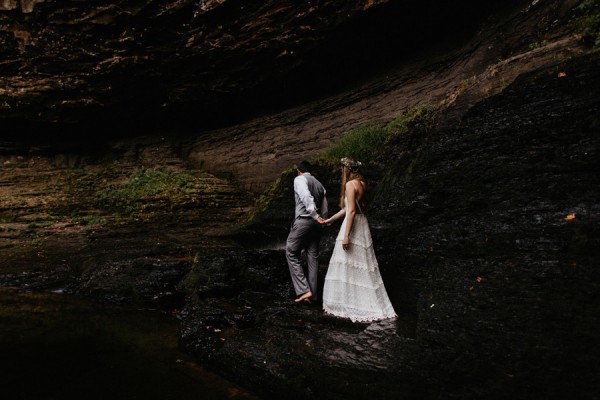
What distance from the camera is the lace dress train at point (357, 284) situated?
4625 mm

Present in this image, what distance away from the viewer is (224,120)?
1784cm

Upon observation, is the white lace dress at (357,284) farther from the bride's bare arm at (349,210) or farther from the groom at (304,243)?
the groom at (304,243)

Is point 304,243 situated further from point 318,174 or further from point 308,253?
point 318,174

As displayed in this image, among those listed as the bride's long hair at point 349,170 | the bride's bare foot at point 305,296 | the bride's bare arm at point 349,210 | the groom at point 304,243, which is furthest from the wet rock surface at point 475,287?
the bride's long hair at point 349,170

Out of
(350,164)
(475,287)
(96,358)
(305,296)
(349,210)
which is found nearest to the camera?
(475,287)

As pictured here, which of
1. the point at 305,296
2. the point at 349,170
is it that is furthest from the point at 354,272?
the point at 349,170

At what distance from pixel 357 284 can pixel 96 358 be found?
305cm

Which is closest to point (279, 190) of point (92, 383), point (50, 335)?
point (50, 335)

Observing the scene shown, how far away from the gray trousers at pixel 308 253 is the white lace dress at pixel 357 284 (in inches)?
25.2

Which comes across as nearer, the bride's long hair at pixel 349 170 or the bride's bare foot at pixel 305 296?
the bride's long hair at pixel 349 170

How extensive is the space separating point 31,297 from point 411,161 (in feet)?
23.2

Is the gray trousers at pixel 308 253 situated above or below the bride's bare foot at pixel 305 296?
above

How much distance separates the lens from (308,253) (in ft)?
19.0

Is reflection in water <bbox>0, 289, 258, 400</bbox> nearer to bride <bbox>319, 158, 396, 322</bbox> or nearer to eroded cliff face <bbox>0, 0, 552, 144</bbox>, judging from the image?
bride <bbox>319, 158, 396, 322</bbox>
